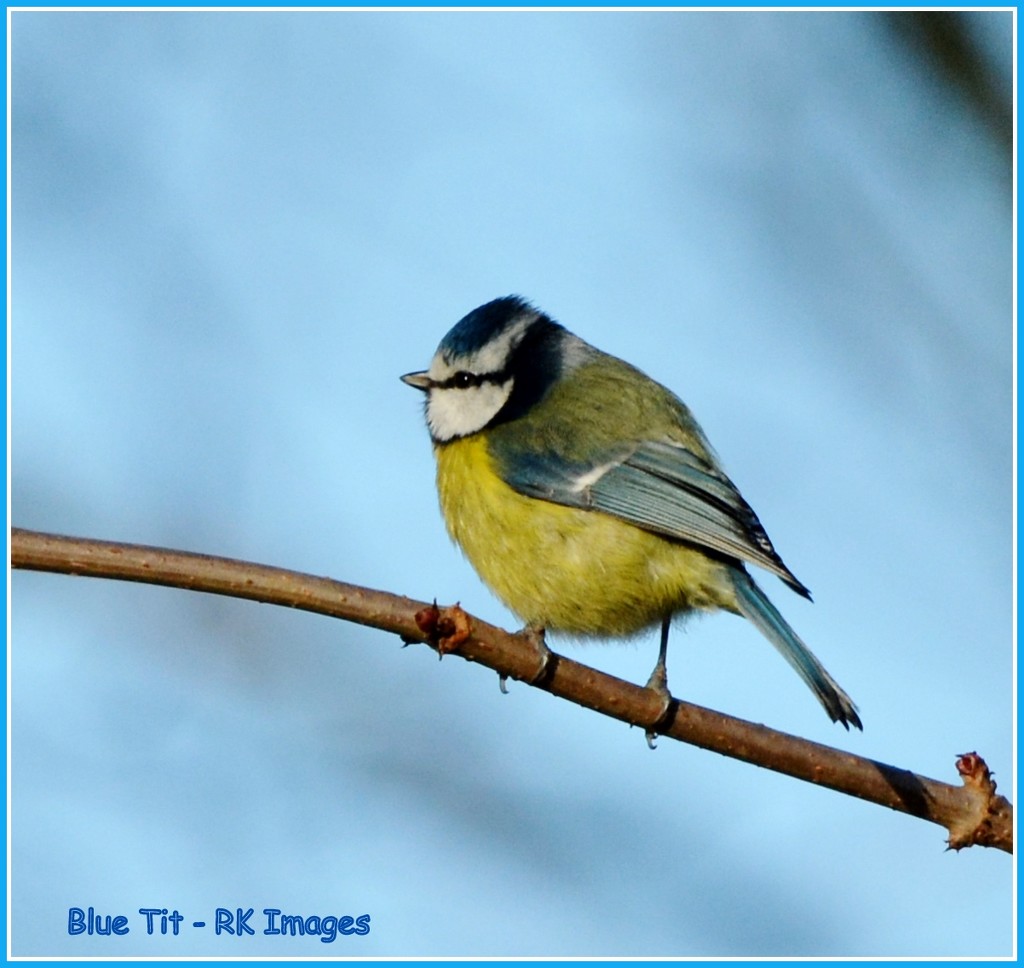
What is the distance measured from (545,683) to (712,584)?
34.9 inches

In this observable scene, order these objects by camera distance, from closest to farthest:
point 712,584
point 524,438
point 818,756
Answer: point 818,756
point 712,584
point 524,438

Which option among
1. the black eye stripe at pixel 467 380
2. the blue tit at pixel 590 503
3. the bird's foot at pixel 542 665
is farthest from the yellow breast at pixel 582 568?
the bird's foot at pixel 542 665

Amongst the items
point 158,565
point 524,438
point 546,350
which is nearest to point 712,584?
point 524,438

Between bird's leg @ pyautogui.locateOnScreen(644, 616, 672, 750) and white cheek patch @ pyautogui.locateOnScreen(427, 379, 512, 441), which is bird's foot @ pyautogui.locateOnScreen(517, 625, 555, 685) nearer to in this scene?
bird's leg @ pyautogui.locateOnScreen(644, 616, 672, 750)

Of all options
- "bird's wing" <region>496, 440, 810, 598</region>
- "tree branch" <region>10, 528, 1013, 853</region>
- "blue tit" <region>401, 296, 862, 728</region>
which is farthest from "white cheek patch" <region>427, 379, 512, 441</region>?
"tree branch" <region>10, 528, 1013, 853</region>

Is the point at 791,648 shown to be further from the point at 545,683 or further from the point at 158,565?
the point at 158,565

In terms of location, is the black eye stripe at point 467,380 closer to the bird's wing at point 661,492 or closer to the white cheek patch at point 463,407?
the white cheek patch at point 463,407

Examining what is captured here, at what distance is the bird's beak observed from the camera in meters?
3.99

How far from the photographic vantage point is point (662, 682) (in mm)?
3141

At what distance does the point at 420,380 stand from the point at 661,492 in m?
0.99

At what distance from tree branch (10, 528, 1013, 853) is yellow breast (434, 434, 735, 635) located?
2.07 ft

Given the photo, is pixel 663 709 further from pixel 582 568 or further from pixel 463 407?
pixel 463 407

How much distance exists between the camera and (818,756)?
8.40 feet

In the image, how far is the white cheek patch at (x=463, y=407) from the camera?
3850 mm
